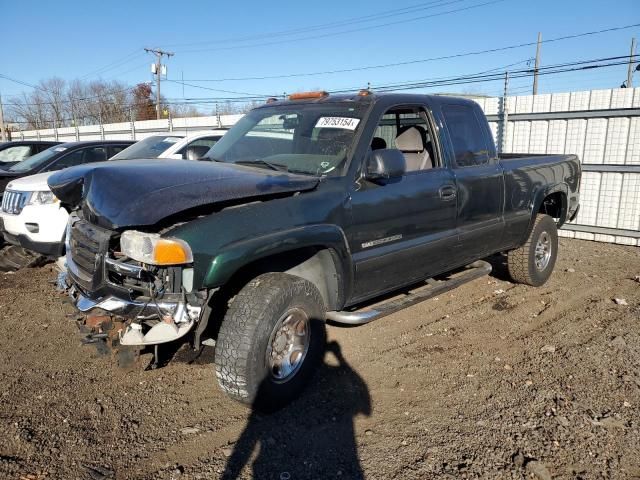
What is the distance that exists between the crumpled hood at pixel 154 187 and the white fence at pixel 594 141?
22.5 ft

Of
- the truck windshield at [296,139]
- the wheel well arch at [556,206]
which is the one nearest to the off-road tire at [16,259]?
the truck windshield at [296,139]

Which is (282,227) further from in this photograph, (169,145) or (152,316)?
(169,145)

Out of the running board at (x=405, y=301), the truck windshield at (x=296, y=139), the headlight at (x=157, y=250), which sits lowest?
the running board at (x=405, y=301)

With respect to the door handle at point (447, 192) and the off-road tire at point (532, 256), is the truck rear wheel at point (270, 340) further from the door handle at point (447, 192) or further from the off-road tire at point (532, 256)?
the off-road tire at point (532, 256)

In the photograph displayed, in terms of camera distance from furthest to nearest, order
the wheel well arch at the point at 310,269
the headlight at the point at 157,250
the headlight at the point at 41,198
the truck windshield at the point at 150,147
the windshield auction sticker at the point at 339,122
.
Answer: the truck windshield at the point at 150,147, the headlight at the point at 41,198, the windshield auction sticker at the point at 339,122, the wheel well arch at the point at 310,269, the headlight at the point at 157,250

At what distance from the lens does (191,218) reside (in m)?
2.90

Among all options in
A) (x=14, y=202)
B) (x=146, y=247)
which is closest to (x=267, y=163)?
(x=146, y=247)

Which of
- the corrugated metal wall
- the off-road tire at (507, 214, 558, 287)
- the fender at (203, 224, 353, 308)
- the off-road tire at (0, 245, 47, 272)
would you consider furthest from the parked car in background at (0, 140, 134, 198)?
the corrugated metal wall

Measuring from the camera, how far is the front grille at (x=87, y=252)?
2971mm

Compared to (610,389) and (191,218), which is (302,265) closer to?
(191,218)

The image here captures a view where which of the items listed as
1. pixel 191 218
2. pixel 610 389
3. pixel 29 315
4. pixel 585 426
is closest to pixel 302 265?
pixel 191 218

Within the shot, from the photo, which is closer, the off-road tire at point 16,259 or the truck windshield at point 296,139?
the truck windshield at point 296,139

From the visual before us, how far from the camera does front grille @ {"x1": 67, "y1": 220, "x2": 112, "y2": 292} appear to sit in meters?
2.97

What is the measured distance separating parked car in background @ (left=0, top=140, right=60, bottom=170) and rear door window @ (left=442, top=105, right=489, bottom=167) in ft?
31.5
